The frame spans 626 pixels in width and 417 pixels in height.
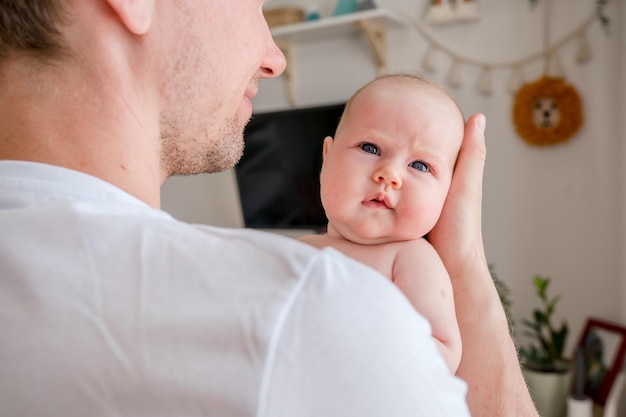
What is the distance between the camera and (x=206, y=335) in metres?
0.55

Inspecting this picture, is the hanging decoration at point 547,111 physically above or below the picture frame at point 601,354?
above

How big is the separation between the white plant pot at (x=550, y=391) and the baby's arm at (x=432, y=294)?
1.80m

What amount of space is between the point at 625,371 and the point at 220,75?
2.38 meters

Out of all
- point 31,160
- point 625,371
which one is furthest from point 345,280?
point 625,371

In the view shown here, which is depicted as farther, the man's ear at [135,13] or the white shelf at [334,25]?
the white shelf at [334,25]

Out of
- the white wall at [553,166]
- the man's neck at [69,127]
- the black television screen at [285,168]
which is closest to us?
the man's neck at [69,127]

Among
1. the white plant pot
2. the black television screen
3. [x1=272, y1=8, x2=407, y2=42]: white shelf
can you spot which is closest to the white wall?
[x1=272, y1=8, x2=407, y2=42]: white shelf

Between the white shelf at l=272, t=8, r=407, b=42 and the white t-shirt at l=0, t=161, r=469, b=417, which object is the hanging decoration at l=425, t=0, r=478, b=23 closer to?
the white shelf at l=272, t=8, r=407, b=42

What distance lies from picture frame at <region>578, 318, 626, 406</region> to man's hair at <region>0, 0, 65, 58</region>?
2508mm

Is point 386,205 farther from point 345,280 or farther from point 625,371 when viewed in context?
point 625,371

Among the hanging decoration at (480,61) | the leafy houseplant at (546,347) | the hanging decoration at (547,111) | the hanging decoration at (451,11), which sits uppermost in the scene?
the hanging decoration at (451,11)

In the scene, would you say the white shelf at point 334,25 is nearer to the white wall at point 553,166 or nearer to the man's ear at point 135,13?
the white wall at point 553,166

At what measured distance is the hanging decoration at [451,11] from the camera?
3.03 metres

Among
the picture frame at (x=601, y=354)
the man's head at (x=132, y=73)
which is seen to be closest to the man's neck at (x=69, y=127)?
the man's head at (x=132, y=73)
